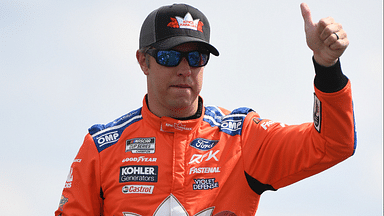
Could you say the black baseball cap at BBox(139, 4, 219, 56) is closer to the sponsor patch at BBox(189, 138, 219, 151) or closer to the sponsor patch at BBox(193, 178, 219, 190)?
the sponsor patch at BBox(189, 138, 219, 151)

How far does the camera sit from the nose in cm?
512

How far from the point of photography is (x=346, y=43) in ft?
12.8

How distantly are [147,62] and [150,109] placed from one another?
568 mm

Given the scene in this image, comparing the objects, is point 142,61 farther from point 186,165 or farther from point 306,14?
point 306,14

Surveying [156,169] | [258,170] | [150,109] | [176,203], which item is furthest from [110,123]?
[258,170]

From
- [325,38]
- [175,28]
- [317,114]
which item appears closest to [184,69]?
[175,28]

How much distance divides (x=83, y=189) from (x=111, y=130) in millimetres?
778

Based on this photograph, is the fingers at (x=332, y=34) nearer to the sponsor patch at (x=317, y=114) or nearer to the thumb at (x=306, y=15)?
the thumb at (x=306, y=15)

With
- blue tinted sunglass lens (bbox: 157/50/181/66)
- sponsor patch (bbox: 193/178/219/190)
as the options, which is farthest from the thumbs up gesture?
sponsor patch (bbox: 193/178/219/190)

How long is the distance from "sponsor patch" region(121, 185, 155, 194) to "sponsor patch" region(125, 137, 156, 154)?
40 centimetres

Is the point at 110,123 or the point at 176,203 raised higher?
the point at 110,123

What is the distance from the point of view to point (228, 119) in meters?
5.54

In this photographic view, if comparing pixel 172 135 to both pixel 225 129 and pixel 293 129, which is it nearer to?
pixel 225 129

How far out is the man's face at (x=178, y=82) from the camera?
514 centimetres
